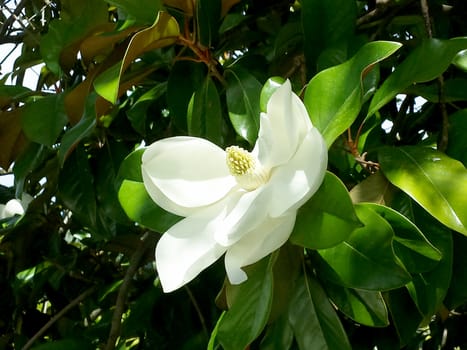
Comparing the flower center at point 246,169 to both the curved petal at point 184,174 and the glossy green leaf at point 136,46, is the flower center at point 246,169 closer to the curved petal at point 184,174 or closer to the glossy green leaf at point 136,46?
the curved petal at point 184,174

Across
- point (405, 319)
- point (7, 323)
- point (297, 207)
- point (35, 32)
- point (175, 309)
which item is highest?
point (297, 207)

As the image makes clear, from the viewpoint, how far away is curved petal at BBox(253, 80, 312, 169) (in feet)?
1.86

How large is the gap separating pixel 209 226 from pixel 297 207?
11 cm

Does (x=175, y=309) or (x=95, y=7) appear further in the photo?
(x=175, y=309)

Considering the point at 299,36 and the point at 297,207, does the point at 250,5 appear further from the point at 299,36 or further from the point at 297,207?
the point at 297,207

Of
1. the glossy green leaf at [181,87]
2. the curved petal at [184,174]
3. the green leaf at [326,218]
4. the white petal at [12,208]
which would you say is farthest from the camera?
the white petal at [12,208]

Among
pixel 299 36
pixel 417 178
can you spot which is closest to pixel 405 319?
pixel 417 178

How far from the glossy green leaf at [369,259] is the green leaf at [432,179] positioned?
6cm

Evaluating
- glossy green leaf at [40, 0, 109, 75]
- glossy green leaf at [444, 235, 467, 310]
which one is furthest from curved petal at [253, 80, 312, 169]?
glossy green leaf at [40, 0, 109, 75]

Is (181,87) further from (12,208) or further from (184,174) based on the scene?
(12,208)

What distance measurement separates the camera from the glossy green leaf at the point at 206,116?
824 millimetres

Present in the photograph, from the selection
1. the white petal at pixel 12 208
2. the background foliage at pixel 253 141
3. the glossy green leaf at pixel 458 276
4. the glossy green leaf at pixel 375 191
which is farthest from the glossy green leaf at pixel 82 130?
the white petal at pixel 12 208

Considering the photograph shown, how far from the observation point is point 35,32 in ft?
4.85

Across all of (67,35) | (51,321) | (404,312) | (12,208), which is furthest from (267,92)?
(12,208)
